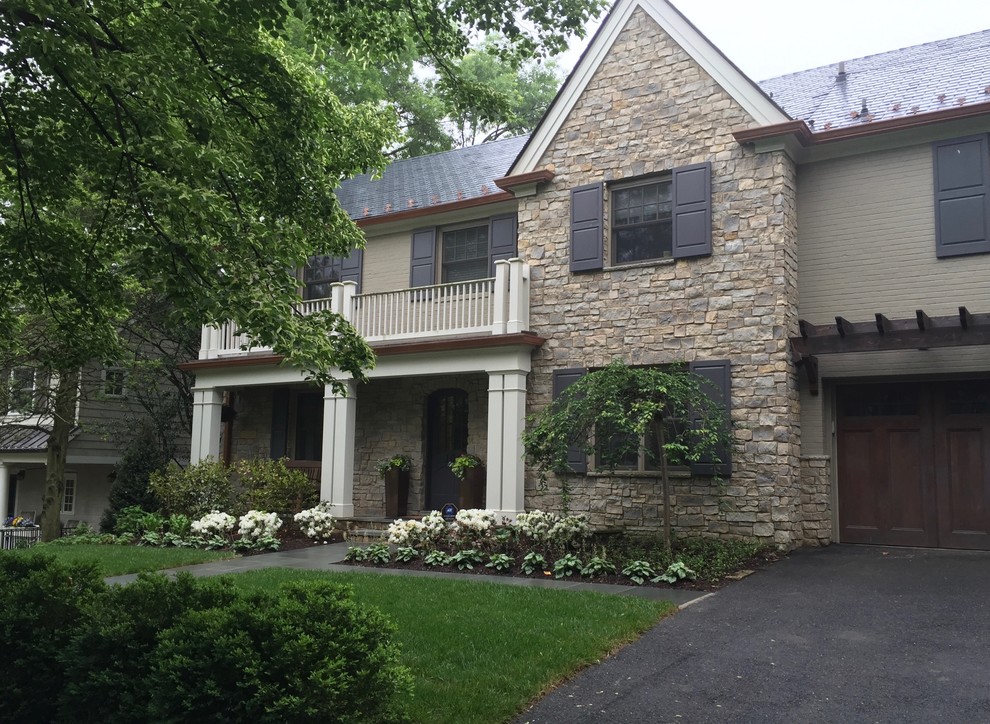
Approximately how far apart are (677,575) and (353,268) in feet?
32.7

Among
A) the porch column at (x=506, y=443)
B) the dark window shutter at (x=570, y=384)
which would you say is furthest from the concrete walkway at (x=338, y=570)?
the dark window shutter at (x=570, y=384)

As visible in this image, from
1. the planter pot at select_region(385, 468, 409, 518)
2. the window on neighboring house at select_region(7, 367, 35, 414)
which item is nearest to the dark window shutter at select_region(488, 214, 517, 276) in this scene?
the planter pot at select_region(385, 468, 409, 518)

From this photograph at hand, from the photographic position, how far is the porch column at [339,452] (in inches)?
591

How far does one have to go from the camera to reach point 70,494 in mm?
22812

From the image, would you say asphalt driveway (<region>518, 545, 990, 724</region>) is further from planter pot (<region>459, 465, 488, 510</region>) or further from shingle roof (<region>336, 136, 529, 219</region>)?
shingle roof (<region>336, 136, 529, 219</region>)

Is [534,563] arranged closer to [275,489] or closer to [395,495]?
[395,495]

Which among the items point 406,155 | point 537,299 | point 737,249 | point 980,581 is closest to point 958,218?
point 737,249

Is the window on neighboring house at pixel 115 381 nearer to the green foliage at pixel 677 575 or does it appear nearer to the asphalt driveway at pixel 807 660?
the green foliage at pixel 677 575

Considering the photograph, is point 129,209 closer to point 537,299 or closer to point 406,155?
point 537,299

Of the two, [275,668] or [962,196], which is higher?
[962,196]

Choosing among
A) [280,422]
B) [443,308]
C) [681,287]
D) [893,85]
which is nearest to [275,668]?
[681,287]

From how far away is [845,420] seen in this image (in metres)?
12.7

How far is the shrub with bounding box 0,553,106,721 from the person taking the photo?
527 centimetres

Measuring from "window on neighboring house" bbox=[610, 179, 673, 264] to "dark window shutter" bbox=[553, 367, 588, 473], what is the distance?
186 centimetres
